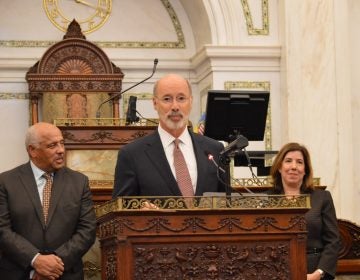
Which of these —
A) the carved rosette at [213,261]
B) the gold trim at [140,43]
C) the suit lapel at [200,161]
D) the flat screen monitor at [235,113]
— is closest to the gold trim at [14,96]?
the gold trim at [140,43]

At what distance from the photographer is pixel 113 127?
30.2 ft

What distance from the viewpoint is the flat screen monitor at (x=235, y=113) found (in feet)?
19.8

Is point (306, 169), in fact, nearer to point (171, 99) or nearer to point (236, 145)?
point (236, 145)

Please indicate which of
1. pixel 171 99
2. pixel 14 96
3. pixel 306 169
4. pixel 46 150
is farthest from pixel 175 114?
pixel 14 96

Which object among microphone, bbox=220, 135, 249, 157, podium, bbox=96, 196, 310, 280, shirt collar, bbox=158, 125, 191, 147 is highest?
shirt collar, bbox=158, 125, 191, 147

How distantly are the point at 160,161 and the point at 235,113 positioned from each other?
4.22ft

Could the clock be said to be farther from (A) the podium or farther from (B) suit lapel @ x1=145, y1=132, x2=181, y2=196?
(A) the podium

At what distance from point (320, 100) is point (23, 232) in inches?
272

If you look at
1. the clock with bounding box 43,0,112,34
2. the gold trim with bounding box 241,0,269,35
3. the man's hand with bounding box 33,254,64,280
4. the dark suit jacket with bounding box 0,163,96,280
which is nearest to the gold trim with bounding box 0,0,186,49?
the clock with bounding box 43,0,112,34

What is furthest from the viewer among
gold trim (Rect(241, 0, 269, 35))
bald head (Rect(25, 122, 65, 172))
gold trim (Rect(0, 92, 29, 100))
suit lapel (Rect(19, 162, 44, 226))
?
gold trim (Rect(0, 92, 29, 100))

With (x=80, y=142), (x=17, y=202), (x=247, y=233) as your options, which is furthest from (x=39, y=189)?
(x=80, y=142)

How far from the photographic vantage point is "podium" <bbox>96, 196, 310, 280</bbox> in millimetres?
4410

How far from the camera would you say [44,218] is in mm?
5297

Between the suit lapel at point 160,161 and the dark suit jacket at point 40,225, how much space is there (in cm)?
62
